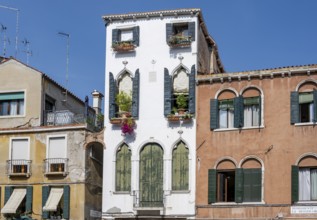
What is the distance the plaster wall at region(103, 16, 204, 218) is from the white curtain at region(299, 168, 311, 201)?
526 centimetres

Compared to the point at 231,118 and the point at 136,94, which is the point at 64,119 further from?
the point at 231,118

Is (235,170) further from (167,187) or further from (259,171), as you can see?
(167,187)

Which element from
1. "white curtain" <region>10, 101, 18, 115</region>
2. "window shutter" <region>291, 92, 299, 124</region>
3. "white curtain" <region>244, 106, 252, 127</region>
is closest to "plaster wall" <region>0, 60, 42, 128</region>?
"white curtain" <region>10, 101, 18, 115</region>

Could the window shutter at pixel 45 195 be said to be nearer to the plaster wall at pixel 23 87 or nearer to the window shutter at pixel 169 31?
the plaster wall at pixel 23 87

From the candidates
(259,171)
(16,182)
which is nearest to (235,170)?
(259,171)

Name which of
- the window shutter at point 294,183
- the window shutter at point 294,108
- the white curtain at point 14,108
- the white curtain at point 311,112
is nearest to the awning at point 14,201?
the white curtain at point 14,108

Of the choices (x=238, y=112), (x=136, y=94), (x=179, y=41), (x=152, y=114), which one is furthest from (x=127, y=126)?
(x=238, y=112)

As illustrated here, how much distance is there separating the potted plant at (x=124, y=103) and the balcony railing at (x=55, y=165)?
13.2 ft

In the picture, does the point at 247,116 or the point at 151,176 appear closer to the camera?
the point at 247,116

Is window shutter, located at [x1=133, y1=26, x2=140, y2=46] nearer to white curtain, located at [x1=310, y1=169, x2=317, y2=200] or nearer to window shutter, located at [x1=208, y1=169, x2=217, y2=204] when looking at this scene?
window shutter, located at [x1=208, y1=169, x2=217, y2=204]

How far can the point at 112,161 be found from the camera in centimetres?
3897

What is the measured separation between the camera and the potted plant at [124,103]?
38.9 m

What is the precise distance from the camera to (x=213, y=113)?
37.2 metres

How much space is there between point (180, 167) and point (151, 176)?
1.57 m
